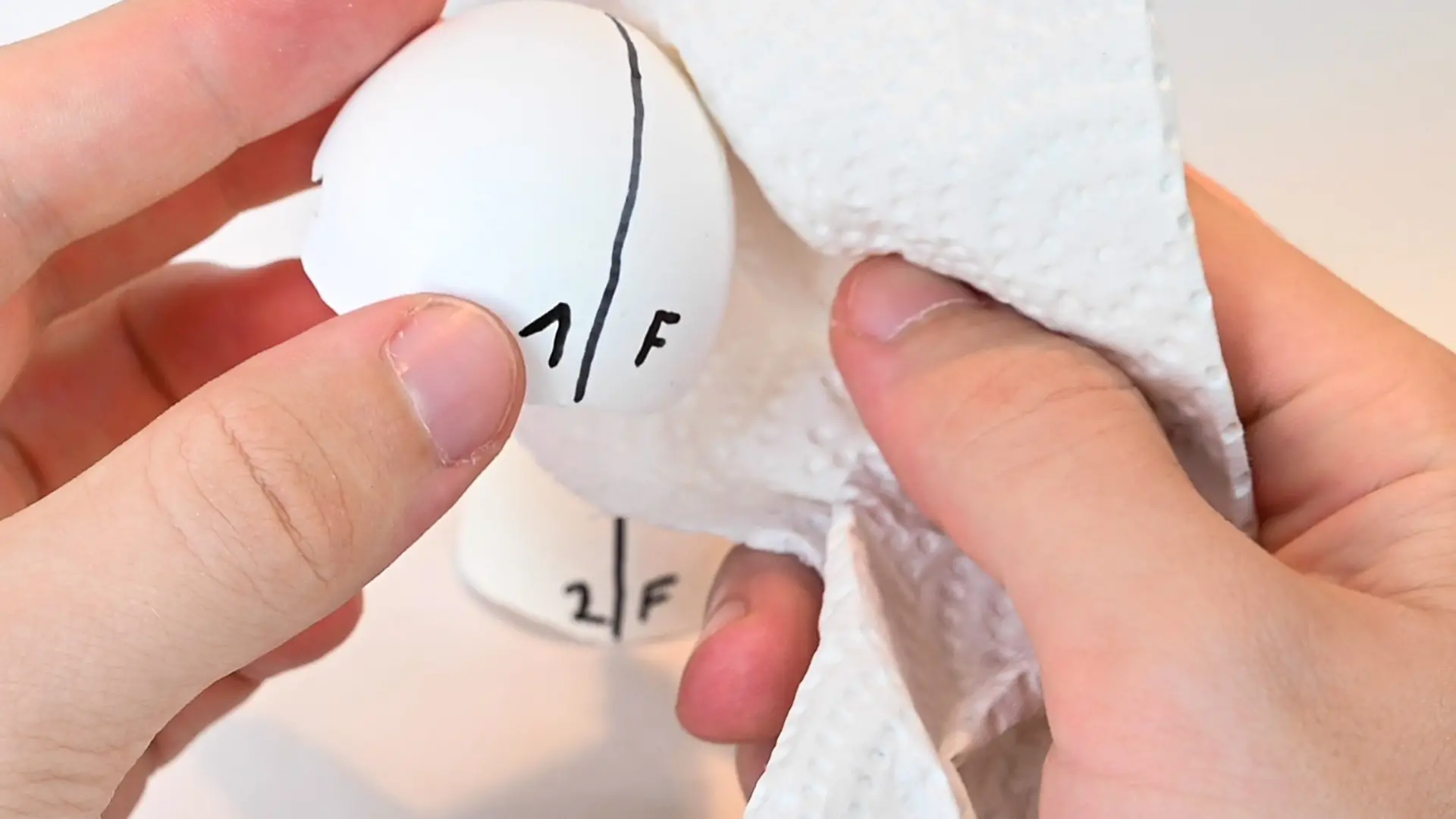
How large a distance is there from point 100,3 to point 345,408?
0.37 metres

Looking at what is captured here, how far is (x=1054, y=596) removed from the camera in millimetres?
241

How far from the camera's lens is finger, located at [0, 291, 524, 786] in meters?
0.21

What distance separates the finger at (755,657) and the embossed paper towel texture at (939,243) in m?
0.06

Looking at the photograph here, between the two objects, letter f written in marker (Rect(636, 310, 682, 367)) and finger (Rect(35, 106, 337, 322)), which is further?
finger (Rect(35, 106, 337, 322))

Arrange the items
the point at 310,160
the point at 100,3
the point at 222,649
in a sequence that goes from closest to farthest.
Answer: the point at 222,649, the point at 310,160, the point at 100,3

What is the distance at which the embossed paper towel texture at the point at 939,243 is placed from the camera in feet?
0.76

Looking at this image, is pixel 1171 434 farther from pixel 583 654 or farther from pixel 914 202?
pixel 583 654

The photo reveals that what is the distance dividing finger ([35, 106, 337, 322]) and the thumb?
0.19m

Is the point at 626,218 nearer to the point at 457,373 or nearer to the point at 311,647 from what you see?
the point at 457,373

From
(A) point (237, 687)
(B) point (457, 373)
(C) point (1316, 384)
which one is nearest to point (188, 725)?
(A) point (237, 687)

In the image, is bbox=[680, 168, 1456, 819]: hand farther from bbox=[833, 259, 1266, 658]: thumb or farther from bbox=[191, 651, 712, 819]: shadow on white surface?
bbox=[191, 651, 712, 819]: shadow on white surface

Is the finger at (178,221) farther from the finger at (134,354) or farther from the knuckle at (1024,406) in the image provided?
the knuckle at (1024,406)

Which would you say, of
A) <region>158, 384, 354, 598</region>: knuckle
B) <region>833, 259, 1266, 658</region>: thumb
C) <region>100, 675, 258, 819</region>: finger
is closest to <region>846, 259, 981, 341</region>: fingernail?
<region>833, 259, 1266, 658</region>: thumb

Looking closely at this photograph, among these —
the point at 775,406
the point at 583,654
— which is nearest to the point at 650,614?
the point at 583,654
